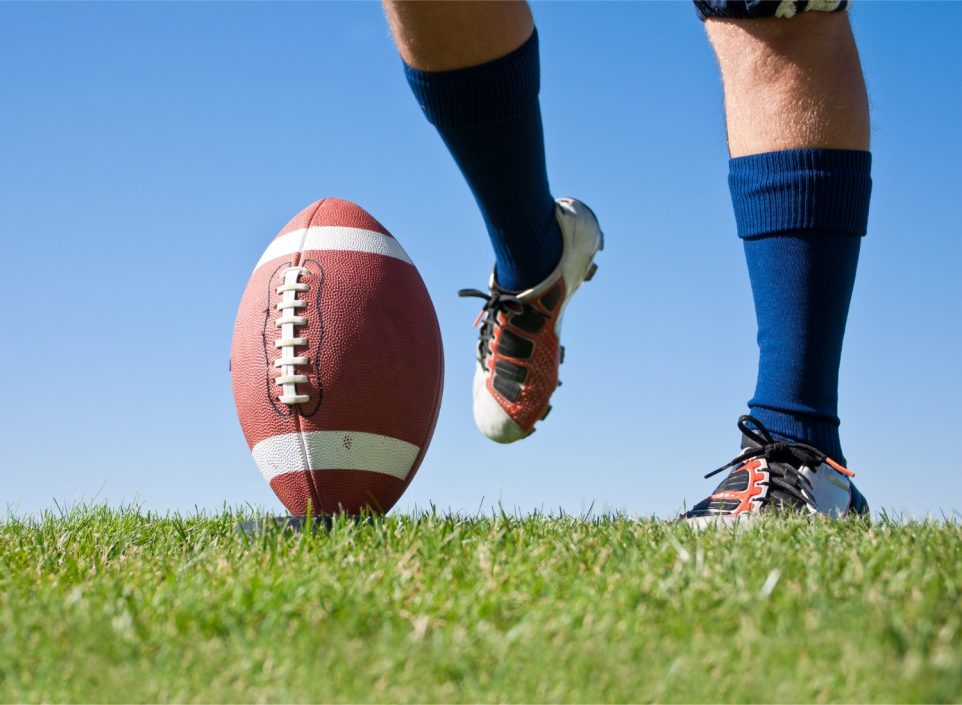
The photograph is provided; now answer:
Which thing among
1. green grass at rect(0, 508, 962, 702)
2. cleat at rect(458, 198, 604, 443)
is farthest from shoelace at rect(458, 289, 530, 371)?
green grass at rect(0, 508, 962, 702)

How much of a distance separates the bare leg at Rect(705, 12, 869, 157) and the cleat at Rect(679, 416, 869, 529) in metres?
0.98

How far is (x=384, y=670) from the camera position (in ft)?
5.22

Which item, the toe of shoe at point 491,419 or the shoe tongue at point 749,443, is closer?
the shoe tongue at point 749,443

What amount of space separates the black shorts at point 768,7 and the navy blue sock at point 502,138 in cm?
66

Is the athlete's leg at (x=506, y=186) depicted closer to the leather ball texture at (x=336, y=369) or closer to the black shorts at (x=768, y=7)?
the leather ball texture at (x=336, y=369)

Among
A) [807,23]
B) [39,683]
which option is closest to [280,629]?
[39,683]

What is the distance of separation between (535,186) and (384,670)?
78.0 inches

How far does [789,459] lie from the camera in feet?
10.9

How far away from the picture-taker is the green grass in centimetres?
152

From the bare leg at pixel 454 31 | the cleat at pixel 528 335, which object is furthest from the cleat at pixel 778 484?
the bare leg at pixel 454 31

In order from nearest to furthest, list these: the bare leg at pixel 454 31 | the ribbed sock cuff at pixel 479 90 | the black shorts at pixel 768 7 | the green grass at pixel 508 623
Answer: the green grass at pixel 508 623, the bare leg at pixel 454 31, the ribbed sock cuff at pixel 479 90, the black shorts at pixel 768 7

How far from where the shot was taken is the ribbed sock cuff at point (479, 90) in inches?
115

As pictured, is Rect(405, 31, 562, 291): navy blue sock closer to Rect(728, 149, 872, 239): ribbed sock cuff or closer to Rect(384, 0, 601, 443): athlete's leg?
Rect(384, 0, 601, 443): athlete's leg

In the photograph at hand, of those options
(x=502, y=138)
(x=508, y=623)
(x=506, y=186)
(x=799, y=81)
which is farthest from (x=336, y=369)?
(x=799, y=81)
